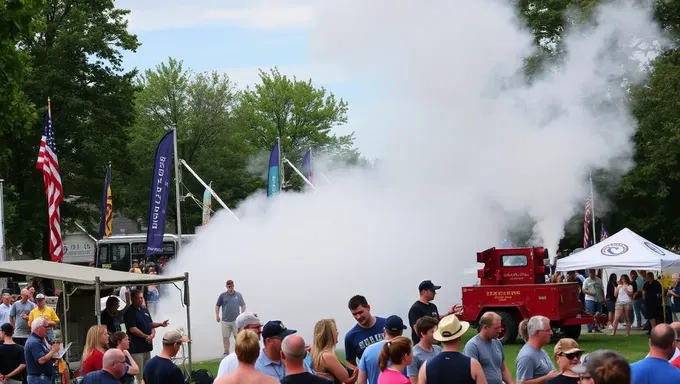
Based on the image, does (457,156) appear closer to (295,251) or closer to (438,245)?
(438,245)

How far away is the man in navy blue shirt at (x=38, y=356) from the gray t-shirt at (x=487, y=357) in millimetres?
6087

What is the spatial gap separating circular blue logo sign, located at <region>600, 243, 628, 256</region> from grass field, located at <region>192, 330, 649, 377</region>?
1990mm

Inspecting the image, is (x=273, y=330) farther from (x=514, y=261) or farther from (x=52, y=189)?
(x=52, y=189)

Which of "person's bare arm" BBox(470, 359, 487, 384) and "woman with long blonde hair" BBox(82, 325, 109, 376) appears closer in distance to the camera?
"person's bare arm" BBox(470, 359, 487, 384)

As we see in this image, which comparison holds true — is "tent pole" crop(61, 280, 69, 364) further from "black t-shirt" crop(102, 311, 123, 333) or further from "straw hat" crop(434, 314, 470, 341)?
"straw hat" crop(434, 314, 470, 341)

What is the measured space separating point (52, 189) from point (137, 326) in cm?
1144

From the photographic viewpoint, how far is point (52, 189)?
27172 mm

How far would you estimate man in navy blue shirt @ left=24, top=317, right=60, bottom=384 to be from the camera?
13.3 m

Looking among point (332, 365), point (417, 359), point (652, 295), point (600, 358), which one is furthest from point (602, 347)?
point (600, 358)

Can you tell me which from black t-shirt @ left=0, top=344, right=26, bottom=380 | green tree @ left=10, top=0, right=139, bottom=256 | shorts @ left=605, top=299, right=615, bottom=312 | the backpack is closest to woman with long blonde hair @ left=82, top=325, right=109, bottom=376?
black t-shirt @ left=0, top=344, right=26, bottom=380

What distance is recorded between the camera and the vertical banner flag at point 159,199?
31.2m

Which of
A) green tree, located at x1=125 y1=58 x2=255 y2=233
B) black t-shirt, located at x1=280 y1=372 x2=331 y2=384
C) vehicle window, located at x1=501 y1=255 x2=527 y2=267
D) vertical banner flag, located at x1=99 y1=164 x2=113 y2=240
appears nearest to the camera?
black t-shirt, located at x1=280 y1=372 x2=331 y2=384

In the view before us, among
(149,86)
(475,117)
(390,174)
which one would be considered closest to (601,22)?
(475,117)

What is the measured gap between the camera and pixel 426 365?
→ 26.5ft
